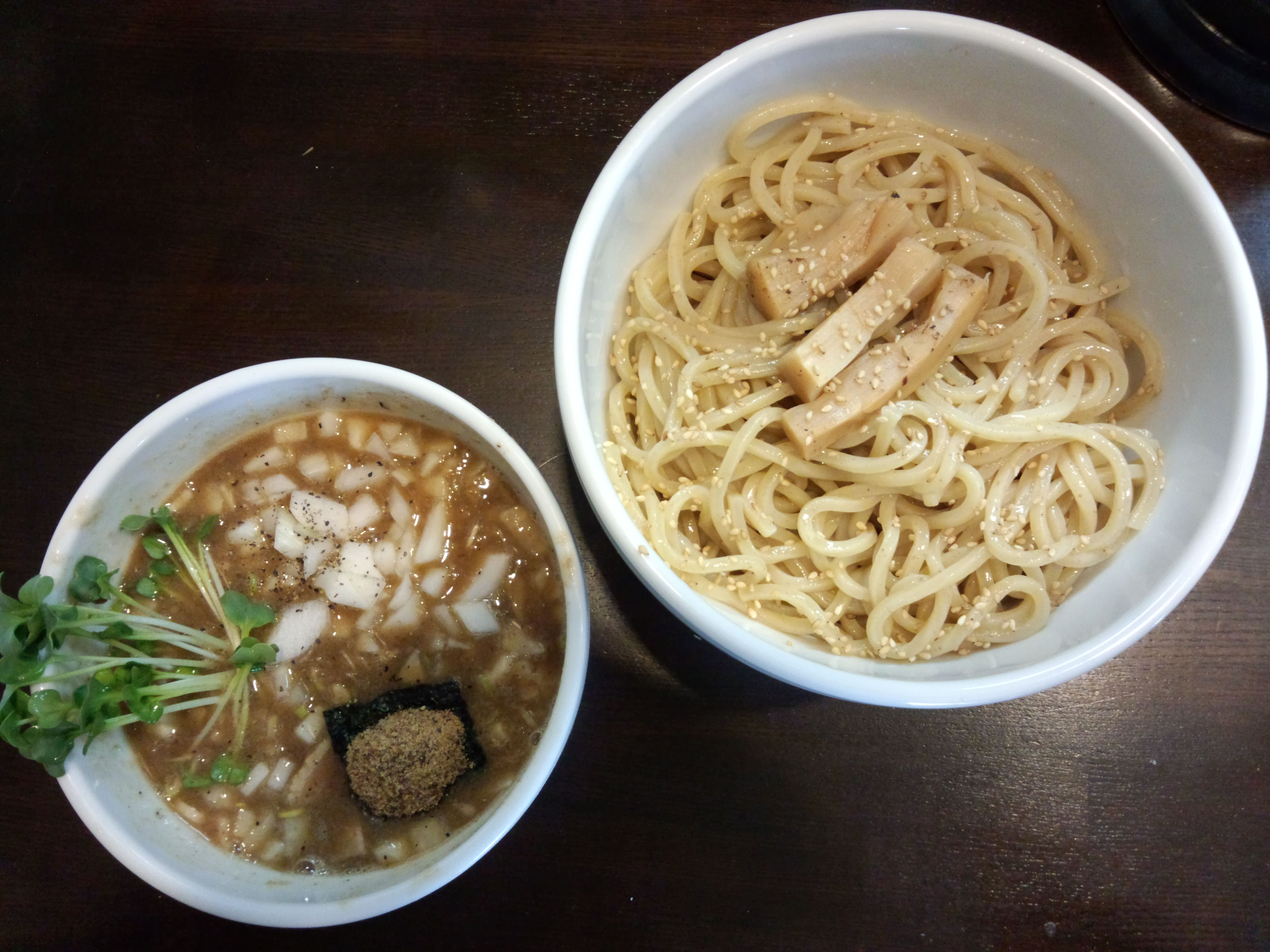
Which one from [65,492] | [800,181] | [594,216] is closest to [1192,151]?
[800,181]

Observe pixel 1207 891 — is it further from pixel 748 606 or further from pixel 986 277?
pixel 986 277

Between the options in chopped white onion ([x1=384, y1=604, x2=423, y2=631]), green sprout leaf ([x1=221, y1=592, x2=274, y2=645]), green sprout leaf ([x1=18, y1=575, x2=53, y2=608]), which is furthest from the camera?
chopped white onion ([x1=384, y1=604, x2=423, y2=631])

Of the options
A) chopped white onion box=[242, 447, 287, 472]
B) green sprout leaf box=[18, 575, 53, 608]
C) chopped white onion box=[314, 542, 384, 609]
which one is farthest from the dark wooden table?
green sprout leaf box=[18, 575, 53, 608]

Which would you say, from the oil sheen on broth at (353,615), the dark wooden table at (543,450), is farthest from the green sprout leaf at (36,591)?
the dark wooden table at (543,450)

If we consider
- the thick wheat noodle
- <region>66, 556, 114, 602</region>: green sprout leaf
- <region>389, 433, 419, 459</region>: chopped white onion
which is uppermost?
the thick wheat noodle

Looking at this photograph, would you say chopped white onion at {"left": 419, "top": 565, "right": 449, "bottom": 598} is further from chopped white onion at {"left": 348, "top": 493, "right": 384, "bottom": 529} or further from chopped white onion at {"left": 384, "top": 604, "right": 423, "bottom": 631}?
chopped white onion at {"left": 348, "top": 493, "right": 384, "bottom": 529}
